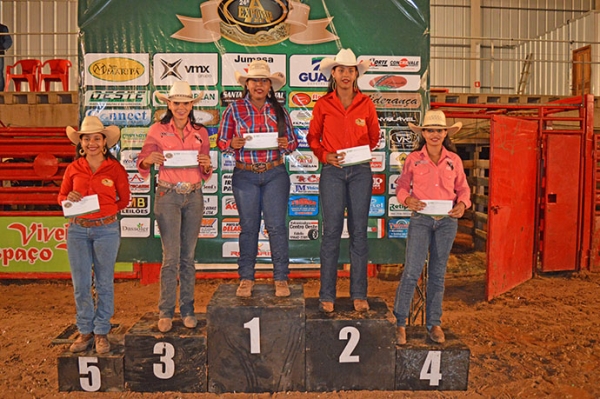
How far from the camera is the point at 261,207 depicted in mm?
4352

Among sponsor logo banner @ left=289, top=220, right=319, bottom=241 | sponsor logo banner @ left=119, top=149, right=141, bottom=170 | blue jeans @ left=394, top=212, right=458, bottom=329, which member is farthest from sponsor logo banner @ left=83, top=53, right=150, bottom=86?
blue jeans @ left=394, top=212, right=458, bottom=329

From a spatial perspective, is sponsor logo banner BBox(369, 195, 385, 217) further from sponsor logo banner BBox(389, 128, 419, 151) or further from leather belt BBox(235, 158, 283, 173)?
leather belt BBox(235, 158, 283, 173)

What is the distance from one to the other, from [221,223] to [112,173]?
1.60 meters

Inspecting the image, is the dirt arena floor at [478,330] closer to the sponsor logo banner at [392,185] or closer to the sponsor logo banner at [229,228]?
the sponsor logo banner at [229,228]

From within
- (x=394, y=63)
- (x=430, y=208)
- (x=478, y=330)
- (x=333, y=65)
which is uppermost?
(x=394, y=63)

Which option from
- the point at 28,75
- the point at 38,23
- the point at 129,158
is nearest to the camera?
the point at 129,158

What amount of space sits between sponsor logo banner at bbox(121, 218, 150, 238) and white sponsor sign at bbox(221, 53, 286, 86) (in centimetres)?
161

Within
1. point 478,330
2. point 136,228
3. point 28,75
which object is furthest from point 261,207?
point 28,75

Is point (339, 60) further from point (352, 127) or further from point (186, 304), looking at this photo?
point (186, 304)

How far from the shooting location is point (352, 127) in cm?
429

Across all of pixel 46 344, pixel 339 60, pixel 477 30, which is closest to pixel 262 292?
pixel 339 60

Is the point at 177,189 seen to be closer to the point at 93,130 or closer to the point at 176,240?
the point at 176,240

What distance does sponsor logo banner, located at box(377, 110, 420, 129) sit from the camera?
530cm

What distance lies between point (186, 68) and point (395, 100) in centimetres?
207
